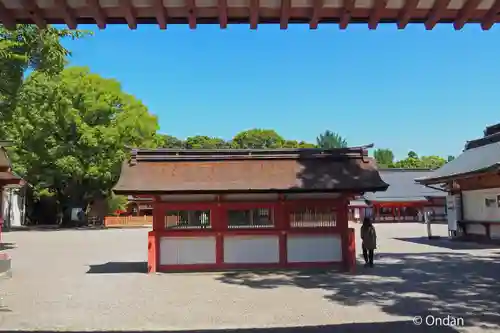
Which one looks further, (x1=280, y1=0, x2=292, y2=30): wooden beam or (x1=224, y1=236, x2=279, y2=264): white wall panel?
(x1=224, y1=236, x2=279, y2=264): white wall panel

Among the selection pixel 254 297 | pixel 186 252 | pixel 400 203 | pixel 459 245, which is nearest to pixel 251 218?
pixel 186 252

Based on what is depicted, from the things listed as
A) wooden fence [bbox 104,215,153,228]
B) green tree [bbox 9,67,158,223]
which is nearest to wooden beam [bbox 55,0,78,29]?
green tree [bbox 9,67,158,223]

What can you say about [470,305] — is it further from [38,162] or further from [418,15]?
[38,162]

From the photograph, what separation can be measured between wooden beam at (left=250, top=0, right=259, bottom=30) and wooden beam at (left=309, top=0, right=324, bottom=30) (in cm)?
56

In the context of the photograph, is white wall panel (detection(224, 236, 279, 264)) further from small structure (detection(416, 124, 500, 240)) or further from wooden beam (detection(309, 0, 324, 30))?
small structure (detection(416, 124, 500, 240))

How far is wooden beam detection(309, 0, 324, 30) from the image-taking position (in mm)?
4438

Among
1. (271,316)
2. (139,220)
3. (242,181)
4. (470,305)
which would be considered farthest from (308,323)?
(139,220)

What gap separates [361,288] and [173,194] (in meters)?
6.11

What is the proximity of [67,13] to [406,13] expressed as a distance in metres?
3.39

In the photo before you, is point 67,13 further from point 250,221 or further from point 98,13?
point 250,221

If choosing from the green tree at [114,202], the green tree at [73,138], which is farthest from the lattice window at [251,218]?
the green tree at [114,202]

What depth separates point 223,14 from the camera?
14.9ft

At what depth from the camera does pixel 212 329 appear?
741cm

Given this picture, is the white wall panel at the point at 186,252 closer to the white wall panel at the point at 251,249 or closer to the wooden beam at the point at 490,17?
the white wall panel at the point at 251,249
